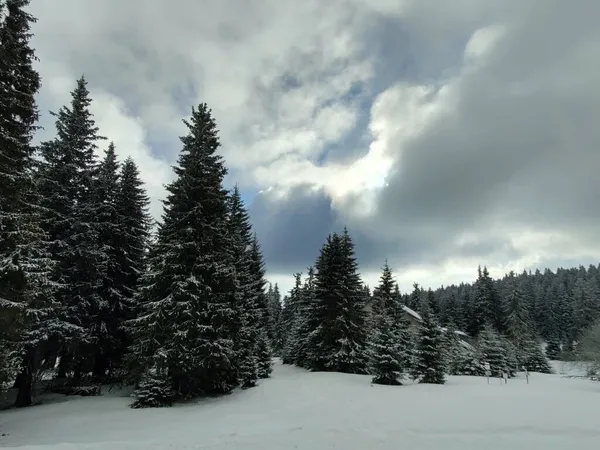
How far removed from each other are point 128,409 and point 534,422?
1626 cm

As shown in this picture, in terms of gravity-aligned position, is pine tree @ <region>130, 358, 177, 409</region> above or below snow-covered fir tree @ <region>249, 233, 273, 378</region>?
below

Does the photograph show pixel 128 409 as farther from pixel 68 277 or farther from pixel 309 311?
pixel 309 311

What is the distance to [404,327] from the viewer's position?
26.6 meters

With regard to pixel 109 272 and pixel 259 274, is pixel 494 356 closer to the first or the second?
pixel 259 274

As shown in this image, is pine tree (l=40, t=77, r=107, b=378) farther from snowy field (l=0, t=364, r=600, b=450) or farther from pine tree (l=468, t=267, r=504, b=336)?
pine tree (l=468, t=267, r=504, b=336)

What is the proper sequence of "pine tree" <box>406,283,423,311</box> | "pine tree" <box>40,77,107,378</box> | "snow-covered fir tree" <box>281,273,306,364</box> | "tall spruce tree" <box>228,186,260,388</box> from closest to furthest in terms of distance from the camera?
"pine tree" <box>40,77,107,378</box>
"tall spruce tree" <box>228,186,260,388</box>
"snow-covered fir tree" <box>281,273,306,364</box>
"pine tree" <box>406,283,423,311</box>

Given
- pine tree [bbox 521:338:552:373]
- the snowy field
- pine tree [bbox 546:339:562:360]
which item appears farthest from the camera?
pine tree [bbox 546:339:562:360]

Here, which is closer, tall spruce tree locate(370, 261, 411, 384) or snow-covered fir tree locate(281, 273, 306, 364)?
tall spruce tree locate(370, 261, 411, 384)

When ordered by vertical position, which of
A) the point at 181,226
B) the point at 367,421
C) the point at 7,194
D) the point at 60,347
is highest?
the point at 181,226

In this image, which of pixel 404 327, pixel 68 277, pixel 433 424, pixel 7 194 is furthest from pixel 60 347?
pixel 404 327

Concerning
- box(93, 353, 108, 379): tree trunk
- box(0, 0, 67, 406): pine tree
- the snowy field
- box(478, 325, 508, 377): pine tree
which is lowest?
the snowy field

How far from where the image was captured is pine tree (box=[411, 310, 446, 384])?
2530 cm

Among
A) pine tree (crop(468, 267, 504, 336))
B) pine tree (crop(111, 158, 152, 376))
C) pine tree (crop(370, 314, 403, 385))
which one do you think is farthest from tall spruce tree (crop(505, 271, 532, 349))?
pine tree (crop(111, 158, 152, 376))

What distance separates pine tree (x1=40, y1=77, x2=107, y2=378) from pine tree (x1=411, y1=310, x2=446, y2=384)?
67.8ft
